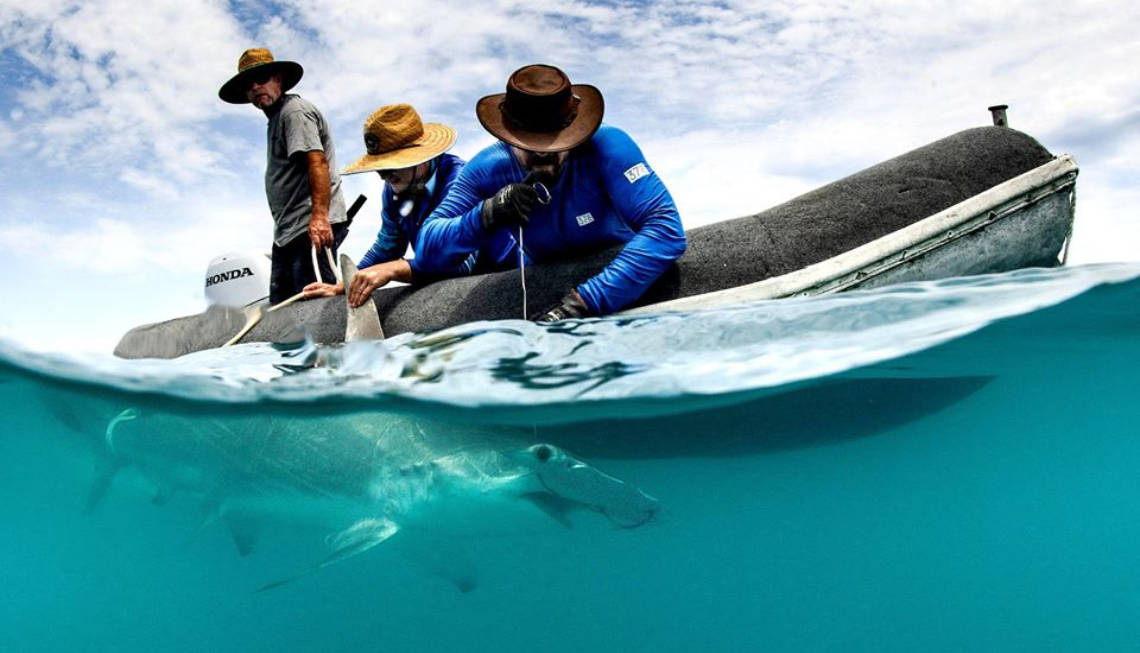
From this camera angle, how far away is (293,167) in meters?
5.72

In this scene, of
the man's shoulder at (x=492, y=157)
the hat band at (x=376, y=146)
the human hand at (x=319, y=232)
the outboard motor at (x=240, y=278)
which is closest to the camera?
the man's shoulder at (x=492, y=157)

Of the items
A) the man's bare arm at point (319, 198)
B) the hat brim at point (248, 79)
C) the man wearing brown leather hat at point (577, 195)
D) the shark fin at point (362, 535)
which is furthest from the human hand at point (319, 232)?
the shark fin at point (362, 535)

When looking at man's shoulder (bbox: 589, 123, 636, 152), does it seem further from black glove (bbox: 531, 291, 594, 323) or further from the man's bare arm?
the man's bare arm

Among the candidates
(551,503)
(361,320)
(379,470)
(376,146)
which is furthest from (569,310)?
(376,146)

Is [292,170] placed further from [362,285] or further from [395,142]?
[362,285]

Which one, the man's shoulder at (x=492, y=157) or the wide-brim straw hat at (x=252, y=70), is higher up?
the wide-brim straw hat at (x=252, y=70)

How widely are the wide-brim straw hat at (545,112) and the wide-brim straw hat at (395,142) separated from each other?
3.94 feet

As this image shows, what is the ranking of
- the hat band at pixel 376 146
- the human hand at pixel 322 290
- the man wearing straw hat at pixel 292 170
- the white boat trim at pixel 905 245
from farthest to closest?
the man wearing straw hat at pixel 292 170
the human hand at pixel 322 290
the hat band at pixel 376 146
the white boat trim at pixel 905 245

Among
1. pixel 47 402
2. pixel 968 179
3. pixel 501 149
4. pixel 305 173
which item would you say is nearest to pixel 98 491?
pixel 47 402

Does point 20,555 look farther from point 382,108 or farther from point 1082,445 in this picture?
point 1082,445

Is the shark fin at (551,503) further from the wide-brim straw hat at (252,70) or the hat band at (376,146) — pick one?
the wide-brim straw hat at (252,70)

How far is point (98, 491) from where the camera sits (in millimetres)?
6434

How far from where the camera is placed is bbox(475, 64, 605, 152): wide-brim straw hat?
3.54 meters

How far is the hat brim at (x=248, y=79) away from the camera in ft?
18.4
